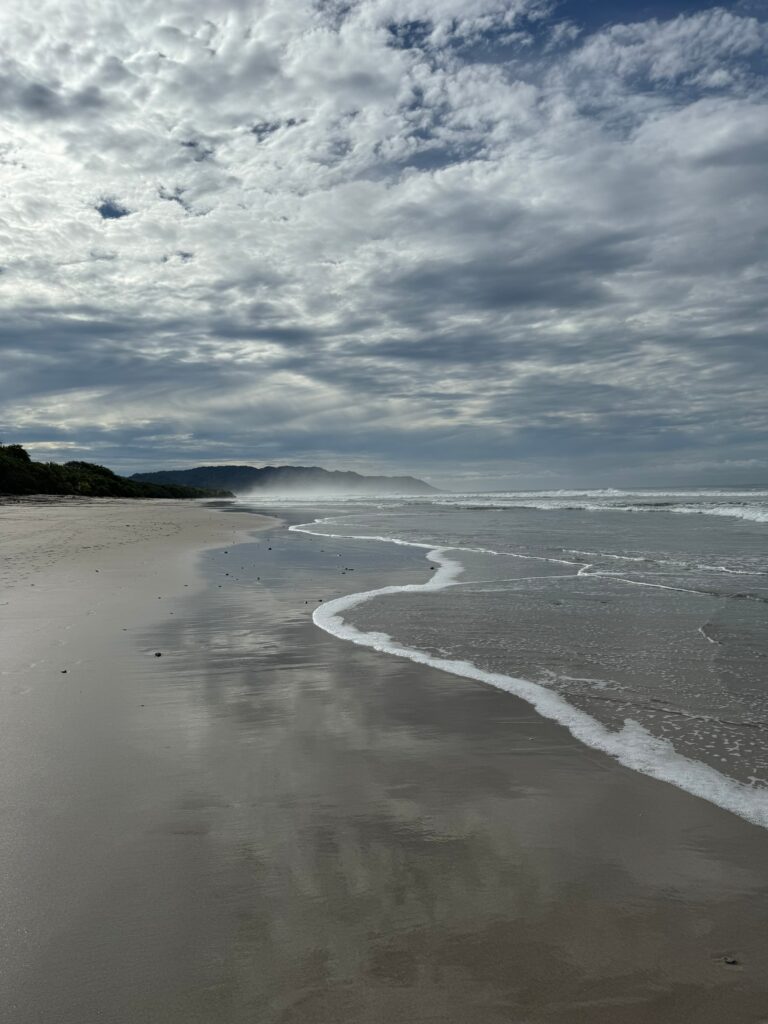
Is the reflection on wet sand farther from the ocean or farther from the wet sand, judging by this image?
the ocean

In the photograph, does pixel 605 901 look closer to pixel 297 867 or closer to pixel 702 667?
→ pixel 297 867

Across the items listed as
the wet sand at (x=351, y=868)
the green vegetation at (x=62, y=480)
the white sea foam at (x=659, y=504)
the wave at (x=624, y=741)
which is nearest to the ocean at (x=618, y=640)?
the wave at (x=624, y=741)

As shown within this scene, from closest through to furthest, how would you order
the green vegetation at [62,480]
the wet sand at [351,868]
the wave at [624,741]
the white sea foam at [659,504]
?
the wet sand at [351,868]
the wave at [624,741]
the white sea foam at [659,504]
the green vegetation at [62,480]

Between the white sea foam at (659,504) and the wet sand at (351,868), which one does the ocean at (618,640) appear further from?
the white sea foam at (659,504)

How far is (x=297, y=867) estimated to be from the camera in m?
3.21

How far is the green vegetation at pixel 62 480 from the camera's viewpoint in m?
68.1

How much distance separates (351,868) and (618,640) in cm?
560

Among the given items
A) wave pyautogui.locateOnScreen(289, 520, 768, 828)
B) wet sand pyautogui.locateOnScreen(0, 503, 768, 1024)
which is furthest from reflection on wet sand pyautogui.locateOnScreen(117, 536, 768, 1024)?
wave pyautogui.locateOnScreen(289, 520, 768, 828)

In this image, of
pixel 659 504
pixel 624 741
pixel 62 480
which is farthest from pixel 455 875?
pixel 62 480

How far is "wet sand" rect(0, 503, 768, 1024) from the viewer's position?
7.89 feet

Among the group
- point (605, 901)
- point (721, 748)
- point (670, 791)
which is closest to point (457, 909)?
point (605, 901)

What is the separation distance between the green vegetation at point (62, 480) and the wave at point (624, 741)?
6813 centimetres

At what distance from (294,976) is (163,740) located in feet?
9.09

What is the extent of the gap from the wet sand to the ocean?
1.40ft
